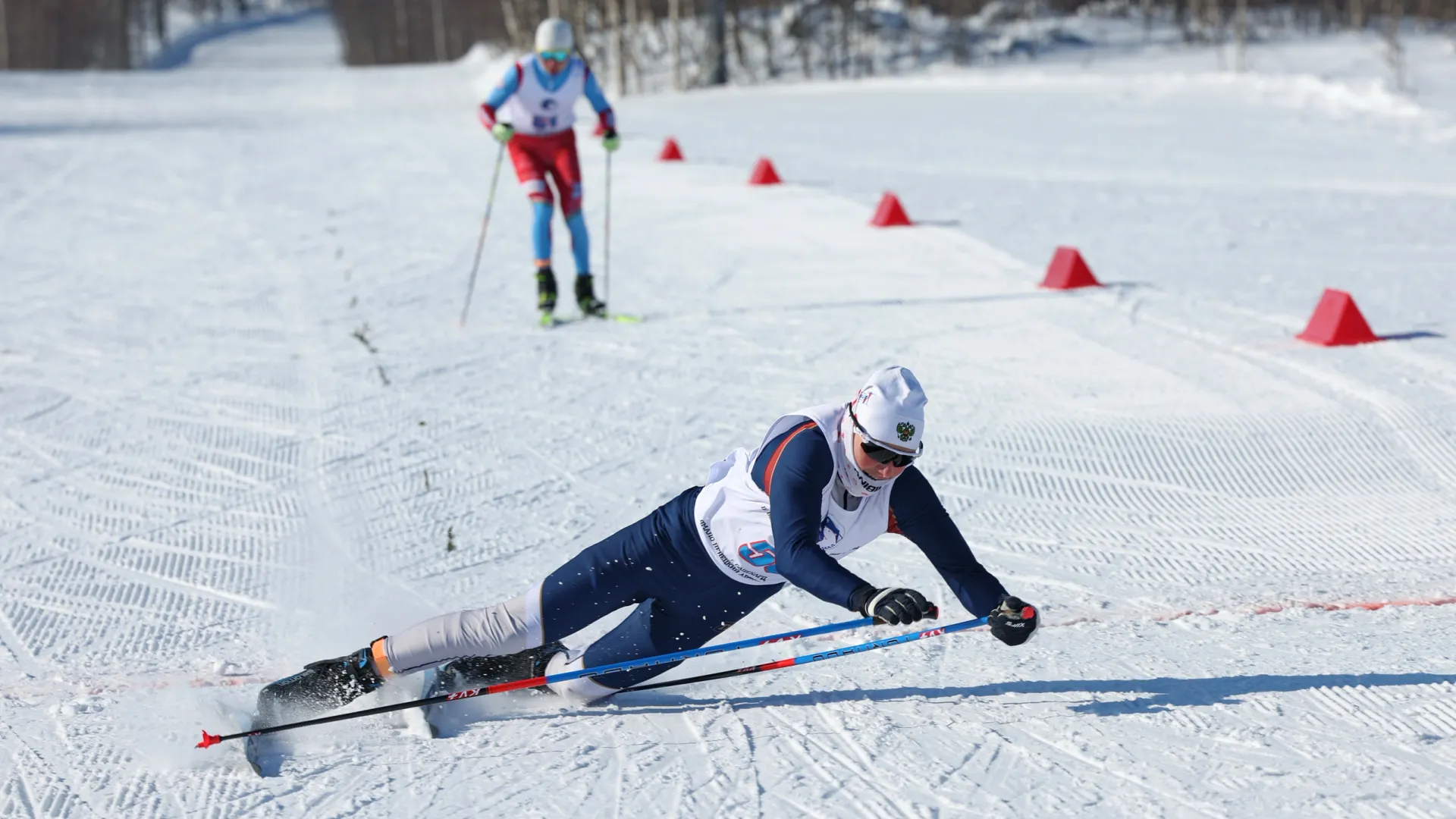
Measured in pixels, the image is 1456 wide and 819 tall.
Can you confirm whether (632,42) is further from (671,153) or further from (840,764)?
(840,764)

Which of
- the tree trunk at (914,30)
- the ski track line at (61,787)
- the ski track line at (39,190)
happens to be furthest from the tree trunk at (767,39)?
the ski track line at (61,787)

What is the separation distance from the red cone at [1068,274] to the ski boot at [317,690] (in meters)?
6.51

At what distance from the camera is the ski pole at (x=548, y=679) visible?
3824mm

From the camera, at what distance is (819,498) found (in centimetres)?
359

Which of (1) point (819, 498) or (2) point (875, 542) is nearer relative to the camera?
(1) point (819, 498)

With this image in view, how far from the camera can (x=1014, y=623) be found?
11.9 feet

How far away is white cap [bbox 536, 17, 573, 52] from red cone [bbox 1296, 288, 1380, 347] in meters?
4.75

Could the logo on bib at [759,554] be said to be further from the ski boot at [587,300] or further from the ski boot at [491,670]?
the ski boot at [587,300]

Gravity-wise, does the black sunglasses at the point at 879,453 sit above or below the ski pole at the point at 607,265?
above

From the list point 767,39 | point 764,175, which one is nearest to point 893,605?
point 764,175

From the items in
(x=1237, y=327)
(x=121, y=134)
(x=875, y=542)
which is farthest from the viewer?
(x=121, y=134)

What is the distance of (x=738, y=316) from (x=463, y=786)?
5774mm

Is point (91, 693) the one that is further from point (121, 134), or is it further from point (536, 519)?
point (121, 134)

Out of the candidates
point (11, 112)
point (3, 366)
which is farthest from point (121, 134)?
point (3, 366)
